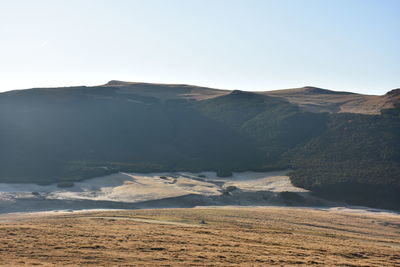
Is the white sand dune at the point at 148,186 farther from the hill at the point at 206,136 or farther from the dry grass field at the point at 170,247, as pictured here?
the dry grass field at the point at 170,247

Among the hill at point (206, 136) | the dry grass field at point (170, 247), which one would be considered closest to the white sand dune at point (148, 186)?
the hill at point (206, 136)

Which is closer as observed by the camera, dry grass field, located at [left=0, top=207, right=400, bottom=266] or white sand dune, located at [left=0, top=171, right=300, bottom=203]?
dry grass field, located at [left=0, top=207, right=400, bottom=266]

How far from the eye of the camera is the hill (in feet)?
241

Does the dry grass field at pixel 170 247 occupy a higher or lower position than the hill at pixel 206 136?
lower

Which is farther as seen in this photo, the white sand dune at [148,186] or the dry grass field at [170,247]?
the white sand dune at [148,186]

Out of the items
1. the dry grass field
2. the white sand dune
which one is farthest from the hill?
the dry grass field

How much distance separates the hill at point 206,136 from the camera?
73.4m

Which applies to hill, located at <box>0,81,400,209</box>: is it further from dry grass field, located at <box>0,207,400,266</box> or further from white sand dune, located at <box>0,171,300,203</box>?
dry grass field, located at <box>0,207,400,266</box>

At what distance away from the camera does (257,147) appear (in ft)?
304

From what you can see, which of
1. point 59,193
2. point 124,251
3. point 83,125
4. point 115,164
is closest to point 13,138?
point 83,125

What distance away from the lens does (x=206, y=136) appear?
3976 inches

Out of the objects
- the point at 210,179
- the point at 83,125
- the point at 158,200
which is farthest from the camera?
→ the point at 83,125

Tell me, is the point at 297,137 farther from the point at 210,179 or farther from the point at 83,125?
the point at 83,125

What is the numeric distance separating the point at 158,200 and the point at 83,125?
1989 inches
